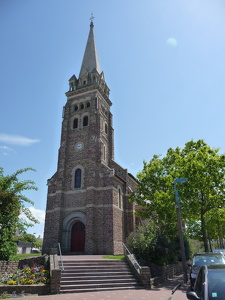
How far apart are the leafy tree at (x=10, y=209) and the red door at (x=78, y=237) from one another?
9.18 m

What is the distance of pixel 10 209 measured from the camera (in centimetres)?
1439

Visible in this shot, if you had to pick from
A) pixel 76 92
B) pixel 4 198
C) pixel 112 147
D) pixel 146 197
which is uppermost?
pixel 76 92

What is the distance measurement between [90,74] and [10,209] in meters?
22.6

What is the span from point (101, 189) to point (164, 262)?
33.2ft

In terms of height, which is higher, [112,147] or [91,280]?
[112,147]

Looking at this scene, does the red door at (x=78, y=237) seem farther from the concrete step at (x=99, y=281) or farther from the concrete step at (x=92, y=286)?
the concrete step at (x=92, y=286)

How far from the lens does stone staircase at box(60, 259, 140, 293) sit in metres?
11.6

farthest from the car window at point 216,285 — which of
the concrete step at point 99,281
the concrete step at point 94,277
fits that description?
the concrete step at point 94,277

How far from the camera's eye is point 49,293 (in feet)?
35.3

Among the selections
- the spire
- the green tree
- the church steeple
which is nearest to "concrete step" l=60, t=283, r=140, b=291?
the green tree

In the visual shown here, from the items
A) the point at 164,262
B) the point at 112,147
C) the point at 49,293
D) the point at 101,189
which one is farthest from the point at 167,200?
the point at 112,147

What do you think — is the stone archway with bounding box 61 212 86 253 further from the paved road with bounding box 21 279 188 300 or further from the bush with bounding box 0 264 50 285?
the paved road with bounding box 21 279 188 300

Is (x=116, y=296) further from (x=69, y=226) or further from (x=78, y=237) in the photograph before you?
(x=69, y=226)

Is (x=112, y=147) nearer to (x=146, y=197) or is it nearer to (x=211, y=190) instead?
(x=146, y=197)
